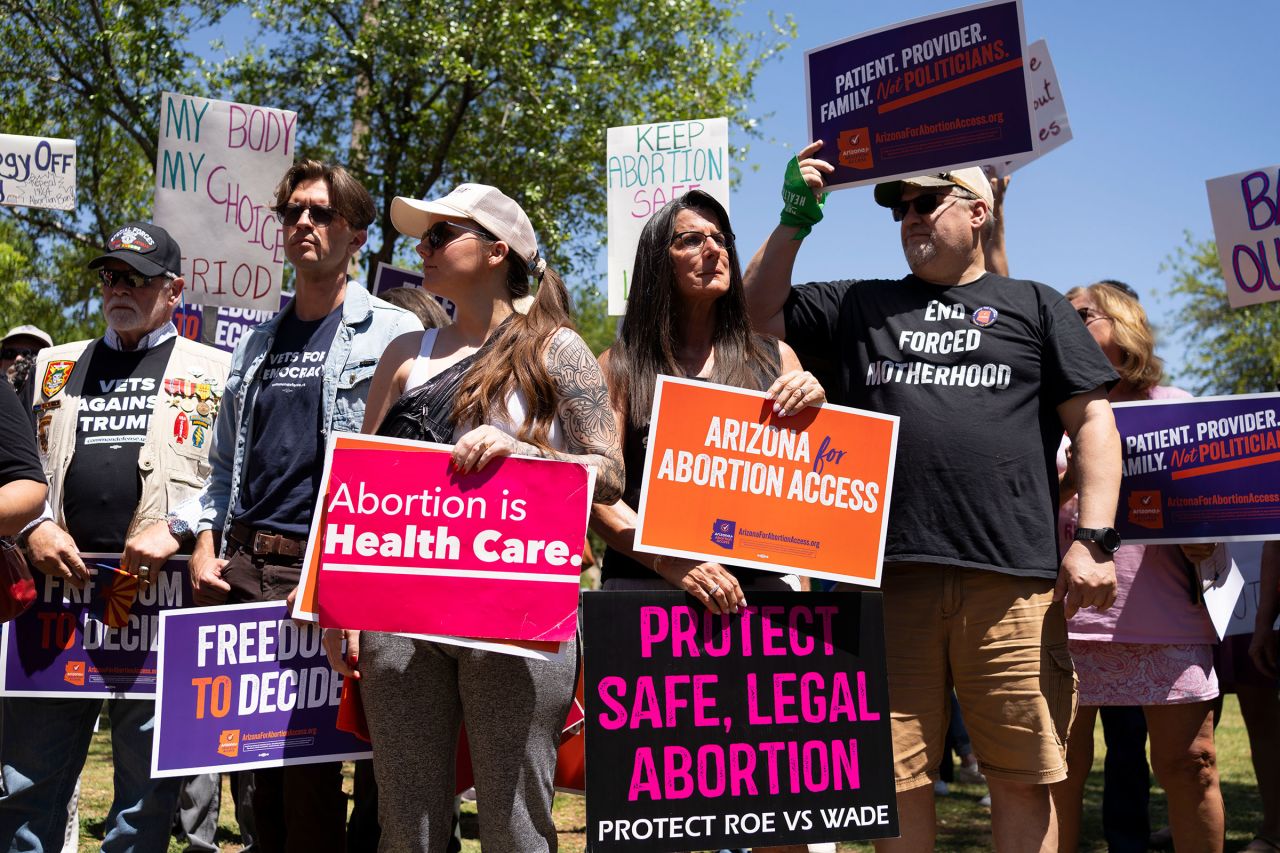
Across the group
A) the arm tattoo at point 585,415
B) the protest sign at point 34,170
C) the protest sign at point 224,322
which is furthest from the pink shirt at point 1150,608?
the protest sign at point 34,170

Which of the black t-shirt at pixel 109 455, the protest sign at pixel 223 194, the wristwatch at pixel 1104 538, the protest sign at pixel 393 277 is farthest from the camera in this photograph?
the protest sign at pixel 393 277

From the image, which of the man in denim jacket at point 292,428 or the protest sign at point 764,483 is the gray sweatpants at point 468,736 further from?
the man in denim jacket at point 292,428

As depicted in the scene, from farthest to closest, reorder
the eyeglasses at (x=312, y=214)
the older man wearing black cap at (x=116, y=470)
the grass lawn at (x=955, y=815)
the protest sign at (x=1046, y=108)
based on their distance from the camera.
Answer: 1. the grass lawn at (x=955, y=815)
2. the protest sign at (x=1046, y=108)
3. the older man wearing black cap at (x=116, y=470)
4. the eyeglasses at (x=312, y=214)

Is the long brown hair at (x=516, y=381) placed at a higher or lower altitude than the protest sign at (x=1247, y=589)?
higher

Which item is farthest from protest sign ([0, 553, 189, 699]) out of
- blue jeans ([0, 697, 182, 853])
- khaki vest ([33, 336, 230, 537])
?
khaki vest ([33, 336, 230, 537])

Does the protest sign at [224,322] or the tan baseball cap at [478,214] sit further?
the protest sign at [224,322]

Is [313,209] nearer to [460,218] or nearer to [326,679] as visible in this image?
[460,218]

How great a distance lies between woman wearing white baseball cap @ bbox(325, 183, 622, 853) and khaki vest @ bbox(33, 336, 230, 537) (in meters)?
1.21

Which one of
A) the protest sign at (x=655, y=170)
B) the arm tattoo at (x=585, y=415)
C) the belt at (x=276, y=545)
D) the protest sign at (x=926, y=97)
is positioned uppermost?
the protest sign at (x=655, y=170)

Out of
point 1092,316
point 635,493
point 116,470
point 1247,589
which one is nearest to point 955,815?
point 1247,589

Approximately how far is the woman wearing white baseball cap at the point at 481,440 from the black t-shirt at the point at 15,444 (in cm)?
92

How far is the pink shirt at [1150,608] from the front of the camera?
433 centimetres

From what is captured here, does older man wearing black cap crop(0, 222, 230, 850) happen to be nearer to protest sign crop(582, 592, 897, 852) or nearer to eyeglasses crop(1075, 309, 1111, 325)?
protest sign crop(582, 592, 897, 852)

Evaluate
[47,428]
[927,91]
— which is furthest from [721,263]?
[47,428]
